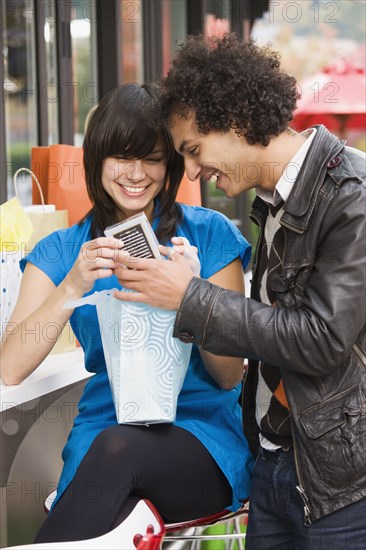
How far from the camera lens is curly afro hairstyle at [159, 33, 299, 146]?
1.45 metres

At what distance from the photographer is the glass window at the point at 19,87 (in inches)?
125

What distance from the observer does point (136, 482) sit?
152 cm

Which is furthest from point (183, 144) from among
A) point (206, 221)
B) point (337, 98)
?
point (337, 98)

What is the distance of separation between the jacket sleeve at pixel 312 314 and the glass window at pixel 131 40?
3.03 metres

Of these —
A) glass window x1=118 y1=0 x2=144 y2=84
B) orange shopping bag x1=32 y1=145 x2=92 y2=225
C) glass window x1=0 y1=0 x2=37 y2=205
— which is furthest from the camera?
glass window x1=118 y1=0 x2=144 y2=84

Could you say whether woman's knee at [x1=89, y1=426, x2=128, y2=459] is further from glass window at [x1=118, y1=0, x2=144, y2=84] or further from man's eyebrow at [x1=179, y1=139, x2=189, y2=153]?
glass window at [x1=118, y1=0, x2=144, y2=84]

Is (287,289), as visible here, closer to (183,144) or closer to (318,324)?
(318,324)

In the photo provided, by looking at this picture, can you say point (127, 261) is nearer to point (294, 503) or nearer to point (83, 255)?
point (83, 255)

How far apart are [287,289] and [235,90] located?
0.36m

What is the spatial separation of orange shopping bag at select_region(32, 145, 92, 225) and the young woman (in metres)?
0.59

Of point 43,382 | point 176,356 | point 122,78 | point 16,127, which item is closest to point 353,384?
point 176,356

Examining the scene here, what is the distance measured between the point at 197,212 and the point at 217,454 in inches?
22.4

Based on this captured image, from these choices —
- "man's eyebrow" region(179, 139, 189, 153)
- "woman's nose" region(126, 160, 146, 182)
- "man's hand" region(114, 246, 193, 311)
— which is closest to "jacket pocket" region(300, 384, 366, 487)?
"man's hand" region(114, 246, 193, 311)

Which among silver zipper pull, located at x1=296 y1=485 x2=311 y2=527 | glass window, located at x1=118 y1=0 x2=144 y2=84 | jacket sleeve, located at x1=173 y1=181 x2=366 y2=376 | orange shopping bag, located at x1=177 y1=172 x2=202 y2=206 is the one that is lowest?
silver zipper pull, located at x1=296 y1=485 x2=311 y2=527
